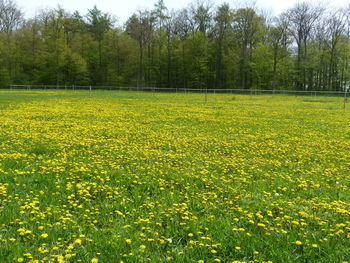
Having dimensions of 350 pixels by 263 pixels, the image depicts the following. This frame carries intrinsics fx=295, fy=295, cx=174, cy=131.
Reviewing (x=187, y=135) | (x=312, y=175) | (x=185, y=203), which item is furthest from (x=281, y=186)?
(x=187, y=135)

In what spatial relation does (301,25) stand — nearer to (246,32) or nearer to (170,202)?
(246,32)

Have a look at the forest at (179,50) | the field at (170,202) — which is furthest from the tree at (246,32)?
the field at (170,202)

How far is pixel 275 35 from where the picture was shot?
198 feet

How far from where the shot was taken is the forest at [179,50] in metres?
61.1

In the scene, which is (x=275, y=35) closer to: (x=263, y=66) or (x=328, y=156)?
(x=263, y=66)

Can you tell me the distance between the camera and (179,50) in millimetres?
67000

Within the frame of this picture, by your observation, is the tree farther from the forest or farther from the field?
the field

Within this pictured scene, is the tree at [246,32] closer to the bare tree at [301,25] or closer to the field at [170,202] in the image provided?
the bare tree at [301,25]

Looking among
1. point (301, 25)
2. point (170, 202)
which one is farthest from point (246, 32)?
point (170, 202)

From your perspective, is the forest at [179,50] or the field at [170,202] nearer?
the field at [170,202]

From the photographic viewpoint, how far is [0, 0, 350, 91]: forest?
6107 cm

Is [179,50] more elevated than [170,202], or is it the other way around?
[179,50]

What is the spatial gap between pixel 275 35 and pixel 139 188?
62735 millimetres

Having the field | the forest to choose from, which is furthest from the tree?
the field
